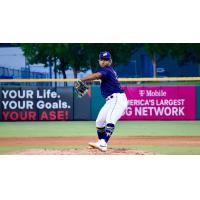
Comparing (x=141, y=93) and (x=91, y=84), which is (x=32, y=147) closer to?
(x=141, y=93)

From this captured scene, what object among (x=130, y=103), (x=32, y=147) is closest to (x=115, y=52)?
(x=130, y=103)

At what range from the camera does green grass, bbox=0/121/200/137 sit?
11561 mm

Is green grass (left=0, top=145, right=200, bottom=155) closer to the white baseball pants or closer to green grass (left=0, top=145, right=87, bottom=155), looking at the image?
green grass (left=0, top=145, right=87, bottom=155)

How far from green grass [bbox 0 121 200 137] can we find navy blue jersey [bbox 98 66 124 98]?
3253 millimetres

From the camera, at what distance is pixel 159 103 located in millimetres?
14727

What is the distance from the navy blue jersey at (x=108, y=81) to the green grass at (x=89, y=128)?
Result: 3.25m

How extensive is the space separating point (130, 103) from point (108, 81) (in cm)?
674

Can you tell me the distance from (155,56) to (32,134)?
3517mm

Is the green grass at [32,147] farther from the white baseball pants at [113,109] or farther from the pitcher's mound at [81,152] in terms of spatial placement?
the white baseball pants at [113,109]

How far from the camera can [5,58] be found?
499 inches

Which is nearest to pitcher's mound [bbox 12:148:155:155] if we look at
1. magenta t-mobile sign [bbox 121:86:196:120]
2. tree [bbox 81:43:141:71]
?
tree [bbox 81:43:141:71]
